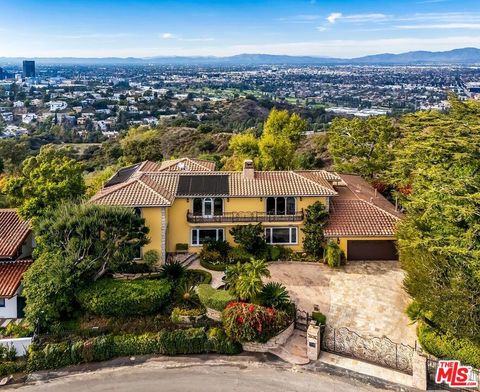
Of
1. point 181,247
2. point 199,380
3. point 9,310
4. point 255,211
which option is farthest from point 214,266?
point 9,310

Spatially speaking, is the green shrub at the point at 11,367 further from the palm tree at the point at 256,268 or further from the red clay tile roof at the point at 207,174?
the palm tree at the point at 256,268

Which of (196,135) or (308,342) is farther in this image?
(196,135)

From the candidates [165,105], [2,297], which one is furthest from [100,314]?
[165,105]

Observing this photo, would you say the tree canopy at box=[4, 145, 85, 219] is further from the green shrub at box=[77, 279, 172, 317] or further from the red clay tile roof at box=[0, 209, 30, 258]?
the green shrub at box=[77, 279, 172, 317]

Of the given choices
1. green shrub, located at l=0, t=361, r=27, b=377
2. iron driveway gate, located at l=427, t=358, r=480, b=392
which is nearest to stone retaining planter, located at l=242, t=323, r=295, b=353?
iron driveway gate, located at l=427, t=358, r=480, b=392

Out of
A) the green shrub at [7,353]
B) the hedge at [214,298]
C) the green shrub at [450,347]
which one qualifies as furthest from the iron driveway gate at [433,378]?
the green shrub at [7,353]

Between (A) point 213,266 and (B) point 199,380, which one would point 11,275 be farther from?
(B) point 199,380

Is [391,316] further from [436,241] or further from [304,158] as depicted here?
[304,158]
